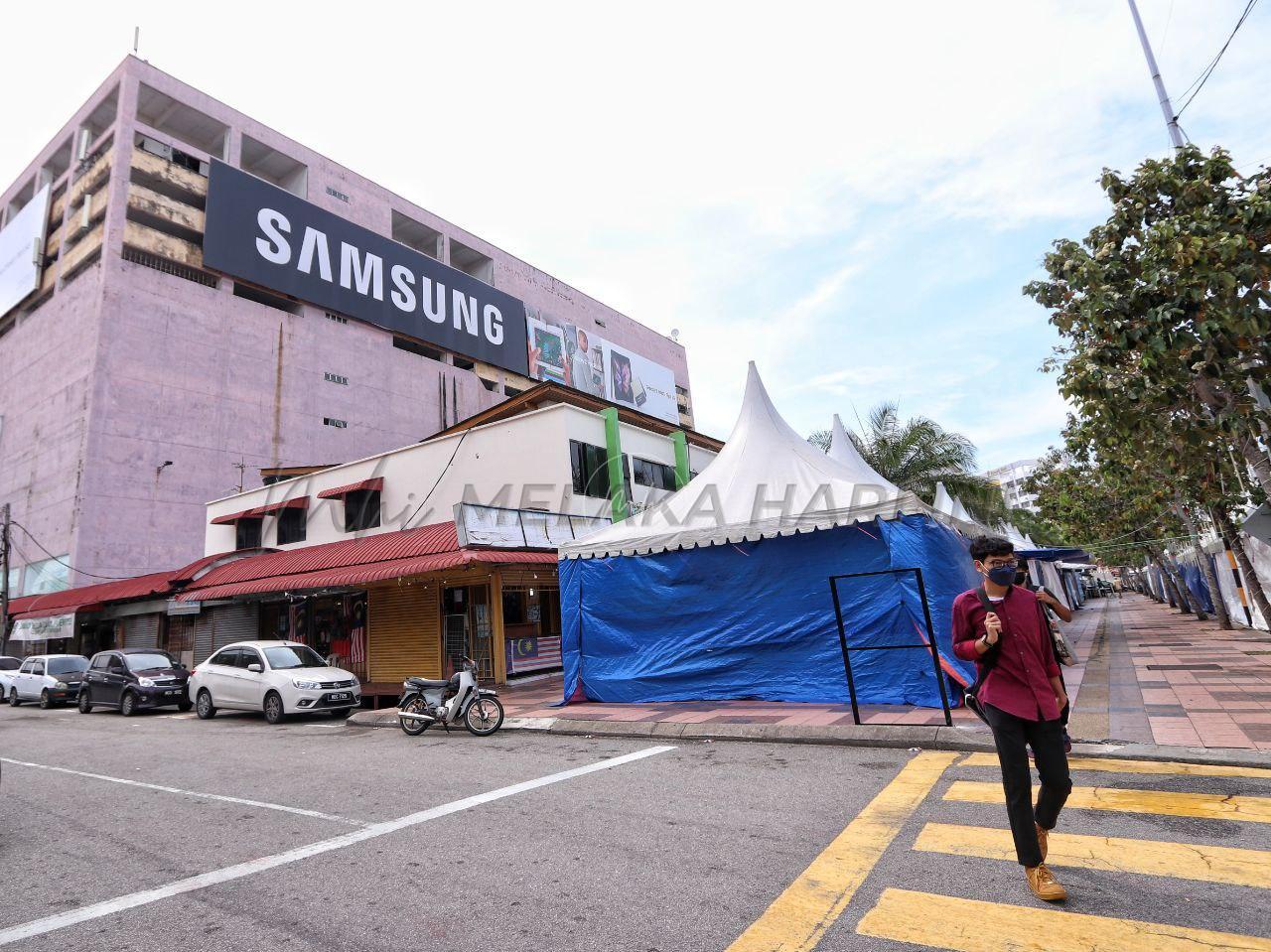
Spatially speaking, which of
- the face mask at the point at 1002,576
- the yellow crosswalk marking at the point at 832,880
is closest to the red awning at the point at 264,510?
the yellow crosswalk marking at the point at 832,880

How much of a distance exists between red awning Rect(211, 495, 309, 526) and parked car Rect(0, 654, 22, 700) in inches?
281

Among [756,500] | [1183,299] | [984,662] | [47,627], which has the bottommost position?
[984,662]

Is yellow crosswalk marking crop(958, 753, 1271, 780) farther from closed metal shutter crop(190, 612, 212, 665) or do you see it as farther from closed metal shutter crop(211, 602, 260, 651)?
closed metal shutter crop(190, 612, 212, 665)

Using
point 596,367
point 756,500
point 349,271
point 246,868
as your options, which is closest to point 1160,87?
point 756,500

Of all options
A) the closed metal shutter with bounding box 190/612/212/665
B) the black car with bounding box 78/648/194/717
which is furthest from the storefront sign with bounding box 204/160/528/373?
the black car with bounding box 78/648/194/717

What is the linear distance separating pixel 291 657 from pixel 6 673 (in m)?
15.0

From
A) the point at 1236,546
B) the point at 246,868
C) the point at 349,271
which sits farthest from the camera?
the point at 349,271

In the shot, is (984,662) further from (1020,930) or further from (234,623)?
(234,623)

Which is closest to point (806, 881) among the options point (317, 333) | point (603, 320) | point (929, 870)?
point (929, 870)

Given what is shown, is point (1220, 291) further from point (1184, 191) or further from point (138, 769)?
point (138, 769)

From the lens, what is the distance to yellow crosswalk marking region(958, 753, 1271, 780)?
521 centimetres

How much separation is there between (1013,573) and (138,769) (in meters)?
10.1

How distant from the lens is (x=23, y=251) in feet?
124

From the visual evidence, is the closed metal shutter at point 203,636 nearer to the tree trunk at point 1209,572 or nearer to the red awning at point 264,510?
the red awning at point 264,510
